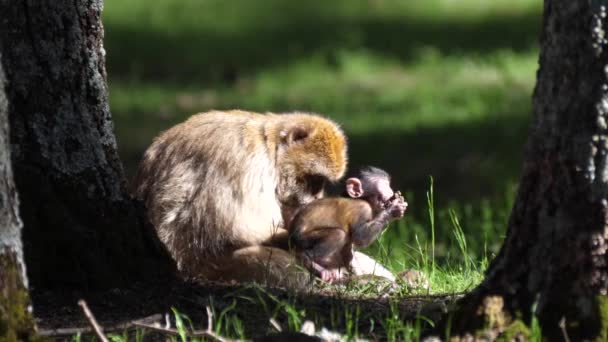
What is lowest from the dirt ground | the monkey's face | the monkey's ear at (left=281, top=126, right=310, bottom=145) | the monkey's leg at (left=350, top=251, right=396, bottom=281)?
the monkey's leg at (left=350, top=251, right=396, bottom=281)

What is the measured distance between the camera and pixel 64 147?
5.16 metres

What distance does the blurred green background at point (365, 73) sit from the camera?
1274 centimetres

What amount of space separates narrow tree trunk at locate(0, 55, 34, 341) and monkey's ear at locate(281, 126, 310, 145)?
255cm

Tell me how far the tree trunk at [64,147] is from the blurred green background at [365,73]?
5.96 meters

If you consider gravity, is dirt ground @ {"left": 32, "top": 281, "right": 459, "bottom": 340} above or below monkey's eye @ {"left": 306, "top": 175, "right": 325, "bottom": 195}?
below

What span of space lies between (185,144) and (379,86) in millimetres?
10250

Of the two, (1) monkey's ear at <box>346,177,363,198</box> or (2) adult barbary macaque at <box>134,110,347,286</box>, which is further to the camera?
(1) monkey's ear at <box>346,177,363,198</box>

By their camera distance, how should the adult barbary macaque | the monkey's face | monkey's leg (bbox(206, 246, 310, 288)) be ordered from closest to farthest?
monkey's leg (bbox(206, 246, 310, 288)), the adult barbary macaque, the monkey's face

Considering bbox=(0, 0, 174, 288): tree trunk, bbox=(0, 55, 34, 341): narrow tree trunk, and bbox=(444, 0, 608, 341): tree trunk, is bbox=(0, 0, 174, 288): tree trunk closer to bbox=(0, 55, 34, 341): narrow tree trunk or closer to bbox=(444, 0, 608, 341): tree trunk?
bbox=(0, 55, 34, 341): narrow tree trunk

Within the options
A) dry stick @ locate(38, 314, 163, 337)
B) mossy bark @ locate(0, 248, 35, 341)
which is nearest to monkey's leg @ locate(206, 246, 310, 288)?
dry stick @ locate(38, 314, 163, 337)

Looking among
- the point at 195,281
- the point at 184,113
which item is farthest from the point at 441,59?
the point at 195,281

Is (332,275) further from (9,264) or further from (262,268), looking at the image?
(9,264)

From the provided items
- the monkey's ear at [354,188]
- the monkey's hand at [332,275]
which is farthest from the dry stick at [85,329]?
the monkey's ear at [354,188]

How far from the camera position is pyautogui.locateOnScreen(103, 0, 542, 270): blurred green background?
1274 centimetres
